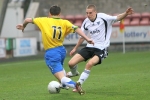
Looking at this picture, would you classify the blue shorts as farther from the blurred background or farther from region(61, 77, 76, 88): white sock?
the blurred background

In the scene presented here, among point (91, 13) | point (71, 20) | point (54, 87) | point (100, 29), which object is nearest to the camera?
point (54, 87)

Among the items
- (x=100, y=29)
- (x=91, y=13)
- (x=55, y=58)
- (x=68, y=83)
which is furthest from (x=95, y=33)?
(x=68, y=83)

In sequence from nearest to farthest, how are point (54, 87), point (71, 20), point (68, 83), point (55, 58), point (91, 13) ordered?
point (68, 83), point (55, 58), point (54, 87), point (91, 13), point (71, 20)

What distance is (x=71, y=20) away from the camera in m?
43.1

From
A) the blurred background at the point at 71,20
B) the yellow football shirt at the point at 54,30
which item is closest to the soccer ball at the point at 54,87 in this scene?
the yellow football shirt at the point at 54,30

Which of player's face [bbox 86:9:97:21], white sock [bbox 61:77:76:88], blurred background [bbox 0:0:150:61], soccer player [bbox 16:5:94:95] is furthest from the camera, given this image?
blurred background [bbox 0:0:150:61]

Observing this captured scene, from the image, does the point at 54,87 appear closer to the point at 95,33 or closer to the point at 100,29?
the point at 95,33

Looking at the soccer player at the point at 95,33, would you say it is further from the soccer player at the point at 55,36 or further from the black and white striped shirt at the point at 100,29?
the soccer player at the point at 55,36

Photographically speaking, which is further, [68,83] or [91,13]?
[91,13]

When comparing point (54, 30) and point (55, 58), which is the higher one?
point (54, 30)

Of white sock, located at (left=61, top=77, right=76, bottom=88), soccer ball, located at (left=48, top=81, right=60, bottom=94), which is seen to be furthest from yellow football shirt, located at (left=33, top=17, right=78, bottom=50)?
soccer ball, located at (left=48, top=81, right=60, bottom=94)

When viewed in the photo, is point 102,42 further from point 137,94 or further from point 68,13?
point 68,13

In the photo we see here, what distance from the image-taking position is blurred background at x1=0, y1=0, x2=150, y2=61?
3297cm

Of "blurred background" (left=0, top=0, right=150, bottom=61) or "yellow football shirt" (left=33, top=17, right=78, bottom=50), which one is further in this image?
"blurred background" (left=0, top=0, right=150, bottom=61)
